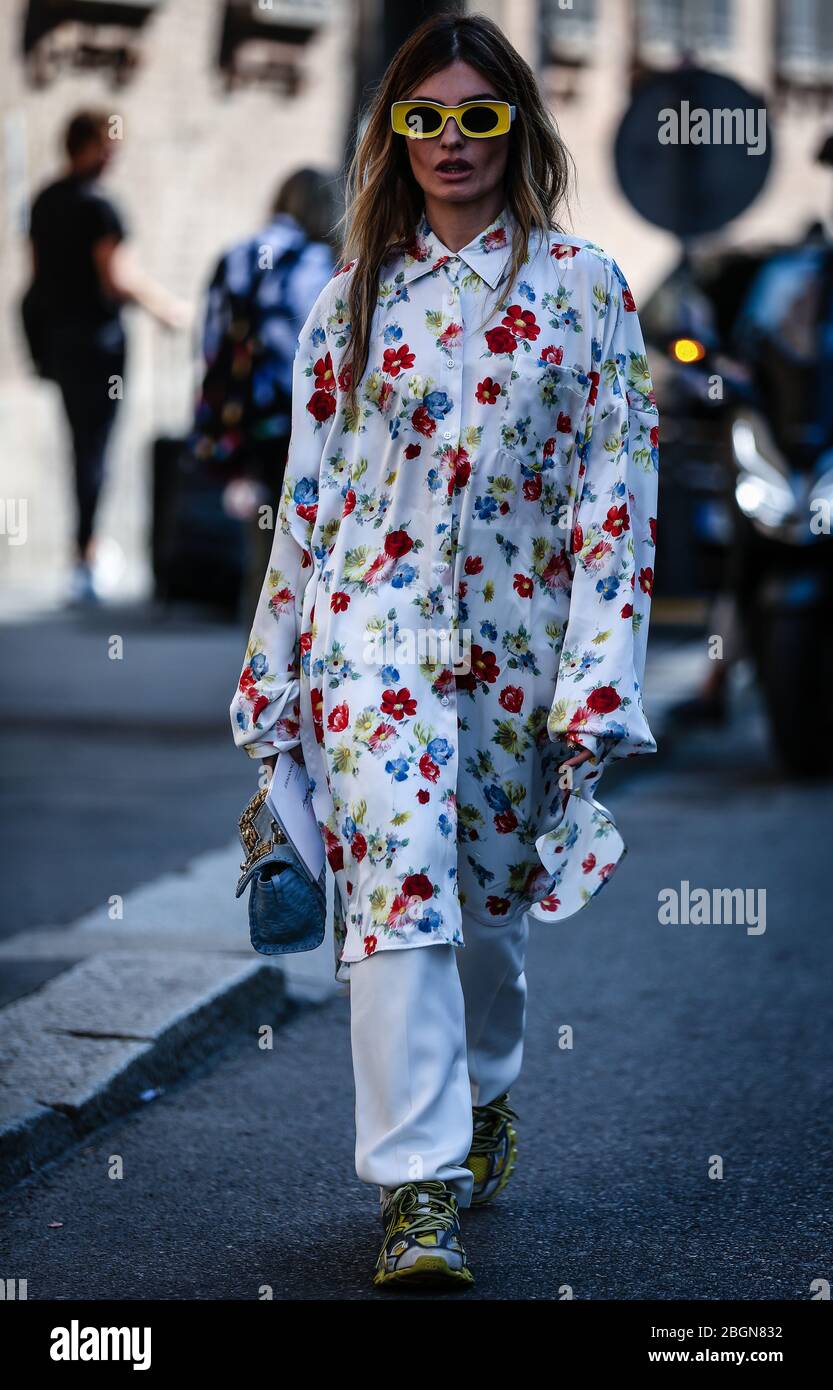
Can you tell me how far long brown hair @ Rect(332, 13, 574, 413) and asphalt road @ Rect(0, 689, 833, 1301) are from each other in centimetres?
131

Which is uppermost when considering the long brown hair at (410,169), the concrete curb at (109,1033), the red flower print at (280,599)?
the long brown hair at (410,169)

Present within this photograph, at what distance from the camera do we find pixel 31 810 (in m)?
7.95

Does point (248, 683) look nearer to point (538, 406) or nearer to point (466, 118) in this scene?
point (538, 406)

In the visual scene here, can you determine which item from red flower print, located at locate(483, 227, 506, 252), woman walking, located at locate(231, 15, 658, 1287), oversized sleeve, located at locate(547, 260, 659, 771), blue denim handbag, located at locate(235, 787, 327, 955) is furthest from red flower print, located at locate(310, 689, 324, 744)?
red flower print, located at locate(483, 227, 506, 252)

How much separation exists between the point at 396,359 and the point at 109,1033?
5.54 ft

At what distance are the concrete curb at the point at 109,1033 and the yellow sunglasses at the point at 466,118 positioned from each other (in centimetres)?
178

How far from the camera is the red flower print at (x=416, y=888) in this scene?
139 inches

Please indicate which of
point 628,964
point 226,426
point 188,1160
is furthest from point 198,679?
point 188,1160

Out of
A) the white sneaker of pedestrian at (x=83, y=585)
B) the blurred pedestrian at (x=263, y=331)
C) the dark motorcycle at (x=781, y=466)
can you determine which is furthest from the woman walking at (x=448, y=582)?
the white sneaker of pedestrian at (x=83, y=585)

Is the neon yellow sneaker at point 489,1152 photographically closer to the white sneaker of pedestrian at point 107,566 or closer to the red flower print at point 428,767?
the red flower print at point 428,767

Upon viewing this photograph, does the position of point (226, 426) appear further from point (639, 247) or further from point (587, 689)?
point (639, 247)

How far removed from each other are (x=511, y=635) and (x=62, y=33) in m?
16.2

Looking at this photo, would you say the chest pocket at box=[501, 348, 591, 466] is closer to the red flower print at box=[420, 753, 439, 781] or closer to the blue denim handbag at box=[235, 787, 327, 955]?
the red flower print at box=[420, 753, 439, 781]

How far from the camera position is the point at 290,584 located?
372 centimetres
